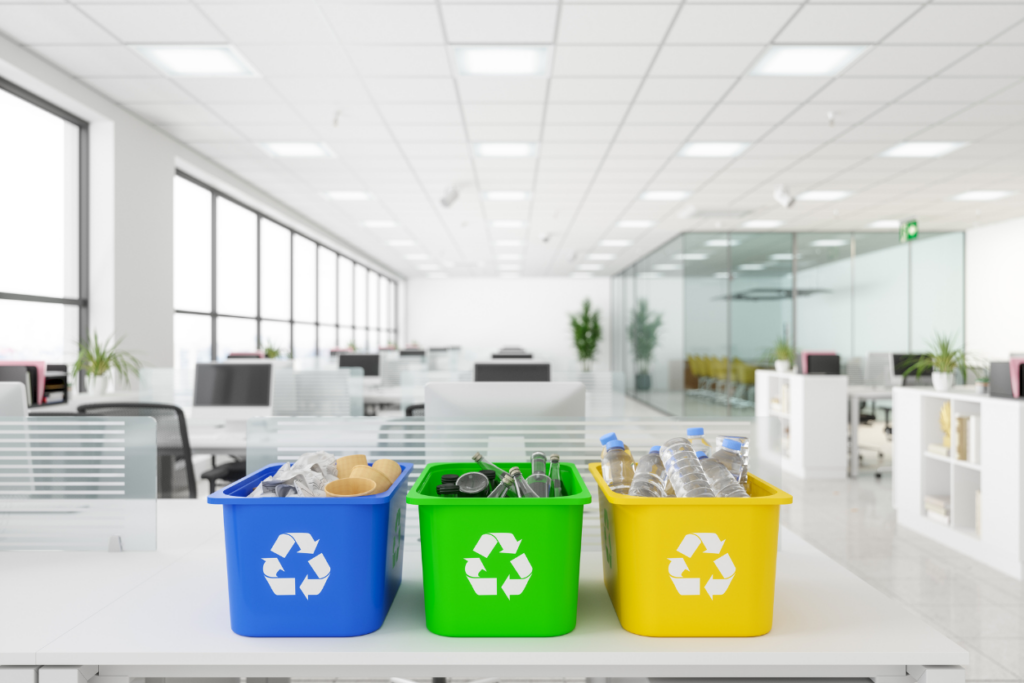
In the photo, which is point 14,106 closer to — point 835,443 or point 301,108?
point 301,108

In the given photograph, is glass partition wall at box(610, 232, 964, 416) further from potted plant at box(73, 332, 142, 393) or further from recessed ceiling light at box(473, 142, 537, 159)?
potted plant at box(73, 332, 142, 393)

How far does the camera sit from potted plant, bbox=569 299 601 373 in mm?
15281

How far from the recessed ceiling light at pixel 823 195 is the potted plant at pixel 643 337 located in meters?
4.16

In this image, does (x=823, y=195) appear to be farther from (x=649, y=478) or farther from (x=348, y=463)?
(x=348, y=463)

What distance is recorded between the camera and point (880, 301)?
9.38 metres

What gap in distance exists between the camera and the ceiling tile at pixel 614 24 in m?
3.13

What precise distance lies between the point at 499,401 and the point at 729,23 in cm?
273

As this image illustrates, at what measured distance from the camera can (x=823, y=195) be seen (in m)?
7.07

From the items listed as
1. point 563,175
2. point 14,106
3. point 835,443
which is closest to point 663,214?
point 563,175

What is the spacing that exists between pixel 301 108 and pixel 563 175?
2590 mm

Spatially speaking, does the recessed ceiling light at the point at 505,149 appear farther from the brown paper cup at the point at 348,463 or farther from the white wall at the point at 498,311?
the white wall at the point at 498,311

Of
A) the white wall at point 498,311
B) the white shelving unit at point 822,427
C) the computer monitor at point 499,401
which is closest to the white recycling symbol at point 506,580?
the computer monitor at point 499,401

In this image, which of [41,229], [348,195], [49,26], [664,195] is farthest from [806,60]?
[41,229]

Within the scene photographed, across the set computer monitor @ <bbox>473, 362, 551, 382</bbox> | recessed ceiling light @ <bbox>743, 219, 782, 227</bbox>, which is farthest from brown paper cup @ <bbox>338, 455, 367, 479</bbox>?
recessed ceiling light @ <bbox>743, 219, 782, 227</bbox>
